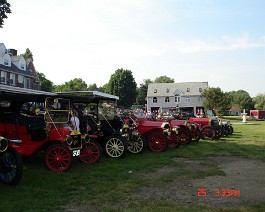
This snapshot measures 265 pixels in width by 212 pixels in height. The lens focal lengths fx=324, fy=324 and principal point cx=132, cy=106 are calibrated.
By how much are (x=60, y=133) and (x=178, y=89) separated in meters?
55.1

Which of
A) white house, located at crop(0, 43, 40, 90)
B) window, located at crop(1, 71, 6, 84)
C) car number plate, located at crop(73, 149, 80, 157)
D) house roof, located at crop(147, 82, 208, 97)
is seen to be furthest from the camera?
house roof, located at crop(147, 82, 208, 97)

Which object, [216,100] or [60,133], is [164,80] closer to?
[216,100]

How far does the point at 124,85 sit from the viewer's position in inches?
2795

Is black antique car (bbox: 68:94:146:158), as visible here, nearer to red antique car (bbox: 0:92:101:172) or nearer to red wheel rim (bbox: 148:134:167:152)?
red wheel rim (bbox: 148:134:167:152)

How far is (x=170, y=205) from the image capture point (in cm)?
520

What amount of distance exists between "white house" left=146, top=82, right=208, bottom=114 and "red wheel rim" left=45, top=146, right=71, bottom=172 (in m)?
53.6

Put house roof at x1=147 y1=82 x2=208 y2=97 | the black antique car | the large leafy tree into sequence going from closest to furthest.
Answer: the black antique car, house roof at x1=147 y1=82 x2=208 y2=97, the large leafy tree

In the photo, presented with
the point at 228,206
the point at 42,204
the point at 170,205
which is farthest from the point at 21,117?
the point at 228,206

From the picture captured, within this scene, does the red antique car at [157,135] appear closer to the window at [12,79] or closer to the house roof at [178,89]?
the window at [12,79]

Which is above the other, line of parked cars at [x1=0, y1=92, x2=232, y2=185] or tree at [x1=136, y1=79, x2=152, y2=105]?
tree at [x1=136, y1=79, x2=152, y2=105]

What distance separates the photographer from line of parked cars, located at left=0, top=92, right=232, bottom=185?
7.59 m

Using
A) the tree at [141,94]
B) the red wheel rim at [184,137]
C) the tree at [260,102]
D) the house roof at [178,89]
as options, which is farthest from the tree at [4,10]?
the tree at [260,102]

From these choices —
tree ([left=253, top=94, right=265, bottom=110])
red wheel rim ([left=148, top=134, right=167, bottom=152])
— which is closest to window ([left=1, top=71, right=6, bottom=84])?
red wheel rim ([left=148, top=134, right=167, bottom=152])

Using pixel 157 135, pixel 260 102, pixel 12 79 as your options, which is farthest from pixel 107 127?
pixel 260 102
